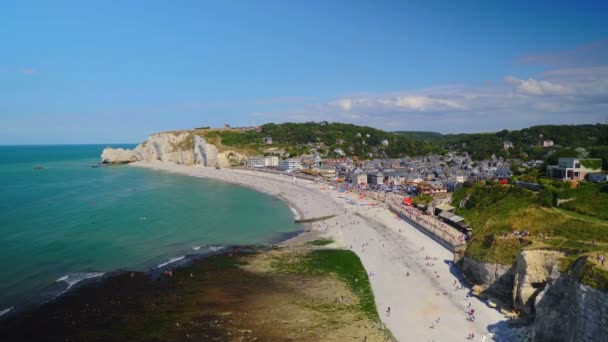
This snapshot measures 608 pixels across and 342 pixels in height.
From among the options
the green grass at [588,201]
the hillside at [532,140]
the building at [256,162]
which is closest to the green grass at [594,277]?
the green grass at [588,201]

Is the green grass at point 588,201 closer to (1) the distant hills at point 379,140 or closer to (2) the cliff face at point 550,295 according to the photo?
(2) the cliff face at point 550,295

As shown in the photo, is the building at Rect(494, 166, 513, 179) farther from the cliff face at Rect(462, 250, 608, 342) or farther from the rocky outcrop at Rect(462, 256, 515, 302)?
the cliff face at Rect(462, 250, 608, 342)

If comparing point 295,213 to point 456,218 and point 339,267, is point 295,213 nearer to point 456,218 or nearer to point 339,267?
point 456,218

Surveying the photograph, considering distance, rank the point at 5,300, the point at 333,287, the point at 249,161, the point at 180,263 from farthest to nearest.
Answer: the point at 249,161 < the point at 180,263 < the point at 333,287 < the point at 5,300

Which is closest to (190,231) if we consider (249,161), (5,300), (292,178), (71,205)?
(5,300)

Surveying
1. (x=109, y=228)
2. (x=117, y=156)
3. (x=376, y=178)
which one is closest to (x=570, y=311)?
(x=109, y=228)

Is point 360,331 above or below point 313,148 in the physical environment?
below

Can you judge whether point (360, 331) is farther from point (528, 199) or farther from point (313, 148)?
point (313, 148)
